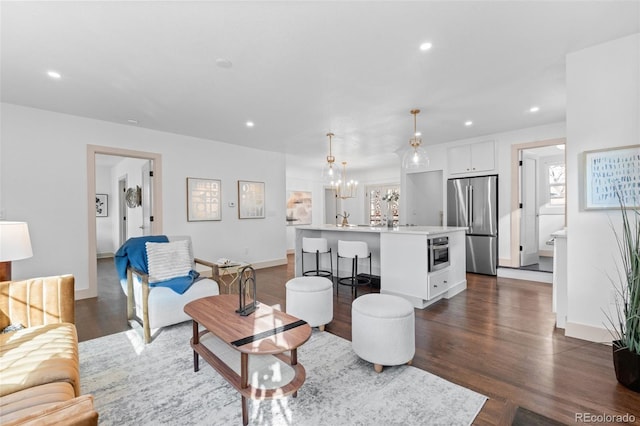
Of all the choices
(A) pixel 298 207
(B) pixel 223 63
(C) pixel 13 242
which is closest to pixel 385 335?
(B) pixel 223 63

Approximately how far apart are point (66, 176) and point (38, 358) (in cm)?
340

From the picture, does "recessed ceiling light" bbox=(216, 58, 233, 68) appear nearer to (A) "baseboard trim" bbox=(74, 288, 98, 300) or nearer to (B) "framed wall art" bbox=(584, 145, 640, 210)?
(B) "framed wall art" bbox=(584, 145, 640, 210)

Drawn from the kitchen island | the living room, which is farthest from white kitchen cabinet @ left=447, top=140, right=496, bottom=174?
the kitchen island

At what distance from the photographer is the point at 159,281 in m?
3.10

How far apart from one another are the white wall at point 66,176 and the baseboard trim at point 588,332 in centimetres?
518

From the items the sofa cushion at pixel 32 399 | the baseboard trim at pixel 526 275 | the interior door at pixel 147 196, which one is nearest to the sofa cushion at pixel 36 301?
the sofa cushion at pixel 32 399

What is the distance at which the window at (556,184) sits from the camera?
21.5 ft

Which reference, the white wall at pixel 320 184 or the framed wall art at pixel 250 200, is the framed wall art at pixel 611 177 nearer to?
the framed wall art at pixel 250 200

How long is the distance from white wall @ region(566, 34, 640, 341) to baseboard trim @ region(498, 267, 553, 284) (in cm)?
235

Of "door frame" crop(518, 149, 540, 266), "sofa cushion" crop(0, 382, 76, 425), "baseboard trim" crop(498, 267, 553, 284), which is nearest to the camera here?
"sofa cushion" crop(0, 382, 76, 425)

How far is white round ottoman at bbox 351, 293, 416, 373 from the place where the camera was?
2.12 metres

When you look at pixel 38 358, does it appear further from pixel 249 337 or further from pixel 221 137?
pixel 221 137

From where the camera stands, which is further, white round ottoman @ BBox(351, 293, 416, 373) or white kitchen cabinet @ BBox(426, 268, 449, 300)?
white kitchen cabinet @ BBox(426, 268, 449, 300)

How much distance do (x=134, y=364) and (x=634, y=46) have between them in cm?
482
